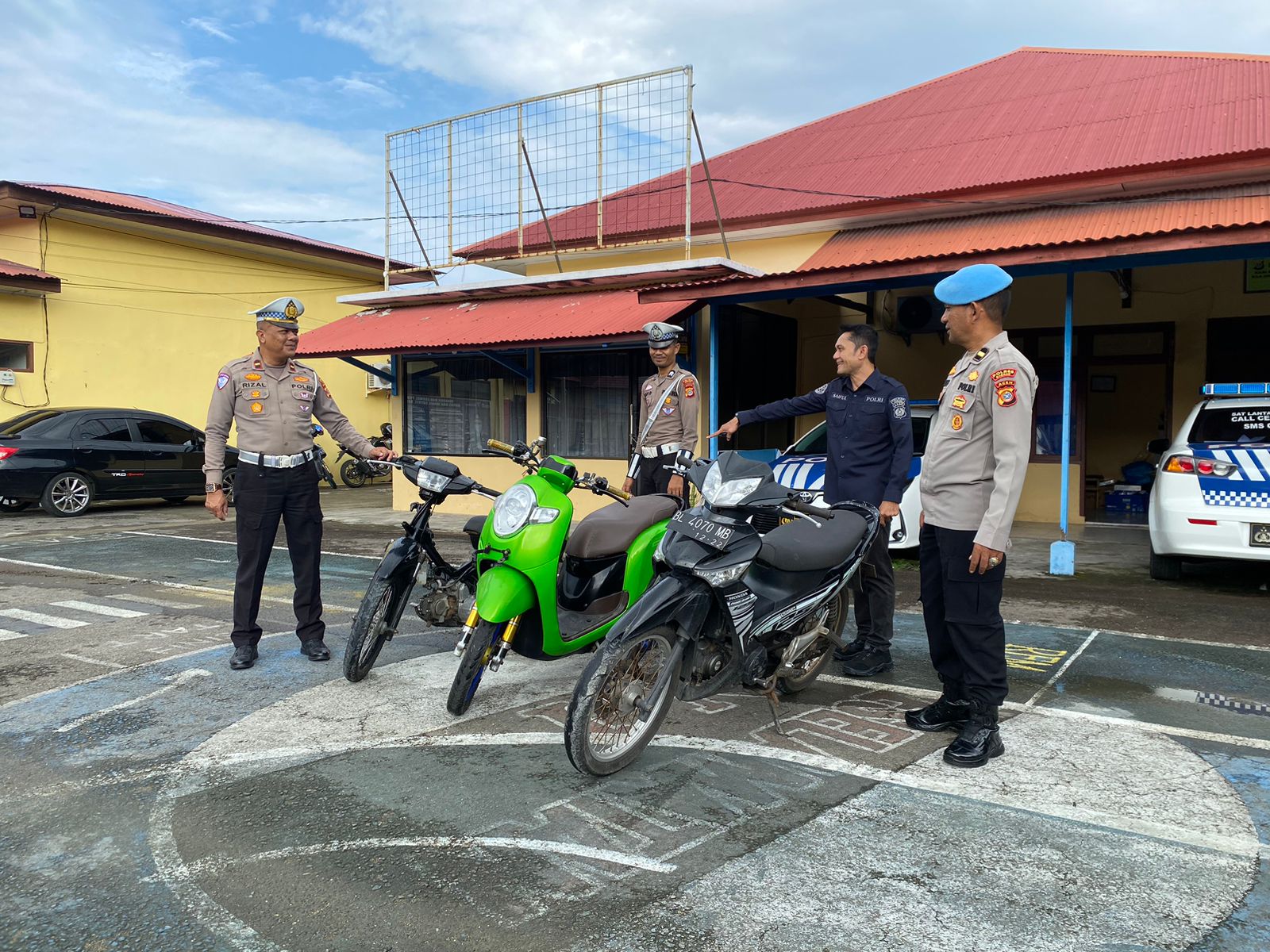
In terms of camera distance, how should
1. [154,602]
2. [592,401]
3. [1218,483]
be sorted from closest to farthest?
[1218,483]
[154,602]
[592,401]

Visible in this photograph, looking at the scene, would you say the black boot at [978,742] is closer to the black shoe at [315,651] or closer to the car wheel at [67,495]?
the black shoe at [315,651]

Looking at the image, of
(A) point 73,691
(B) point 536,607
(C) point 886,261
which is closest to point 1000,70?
(C) point 886,261

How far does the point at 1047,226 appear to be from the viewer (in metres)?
9.91

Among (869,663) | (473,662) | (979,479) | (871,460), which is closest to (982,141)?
(871,460)

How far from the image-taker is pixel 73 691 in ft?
15.0

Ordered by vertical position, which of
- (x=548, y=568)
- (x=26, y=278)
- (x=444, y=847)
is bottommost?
(x=444, y=847)

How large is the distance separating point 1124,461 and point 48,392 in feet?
60.1

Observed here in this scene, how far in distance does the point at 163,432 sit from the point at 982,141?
12.7 metres

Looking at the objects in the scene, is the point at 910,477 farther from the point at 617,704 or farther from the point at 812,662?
the point at 617,704

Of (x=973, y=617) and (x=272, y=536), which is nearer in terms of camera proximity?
(x=973, y=617)

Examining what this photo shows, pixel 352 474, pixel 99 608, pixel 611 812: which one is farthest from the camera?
pixel 352 474

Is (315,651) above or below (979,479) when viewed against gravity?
below

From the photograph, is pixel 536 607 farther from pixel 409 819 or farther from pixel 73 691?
pixel 73 691

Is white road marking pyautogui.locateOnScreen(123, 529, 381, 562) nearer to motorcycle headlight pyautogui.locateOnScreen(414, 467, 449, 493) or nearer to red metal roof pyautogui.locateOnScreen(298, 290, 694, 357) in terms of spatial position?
red metal roof pyautogui.locateOnScreen(298, 290, 694, 357)
